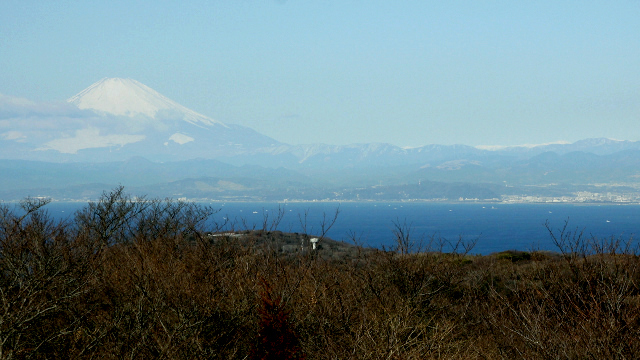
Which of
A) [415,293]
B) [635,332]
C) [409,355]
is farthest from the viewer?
[415,293]

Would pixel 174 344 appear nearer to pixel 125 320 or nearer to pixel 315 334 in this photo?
pixel 125 320

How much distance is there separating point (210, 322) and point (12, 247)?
47.1 feet

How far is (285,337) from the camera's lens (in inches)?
804

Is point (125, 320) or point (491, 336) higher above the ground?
point (125, 320)

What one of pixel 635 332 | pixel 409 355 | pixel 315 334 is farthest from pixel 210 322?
pixel 635 332

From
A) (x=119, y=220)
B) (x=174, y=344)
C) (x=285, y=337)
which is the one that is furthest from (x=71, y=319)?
(x=119, y=220)

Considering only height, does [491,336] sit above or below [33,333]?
below

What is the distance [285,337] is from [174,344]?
4.26 metres

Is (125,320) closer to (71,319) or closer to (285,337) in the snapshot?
(71,319)

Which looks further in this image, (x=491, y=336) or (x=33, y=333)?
(x=491, y=336)

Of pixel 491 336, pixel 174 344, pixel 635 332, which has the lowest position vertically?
pixel 491 336

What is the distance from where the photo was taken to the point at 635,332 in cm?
1428

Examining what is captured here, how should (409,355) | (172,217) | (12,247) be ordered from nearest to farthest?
(409,355)
(12,247)
(172,217)

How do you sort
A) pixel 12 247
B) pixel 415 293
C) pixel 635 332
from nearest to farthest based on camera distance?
1. pixel 635 332
2. pixel 415 293
3. pixel 12 247
